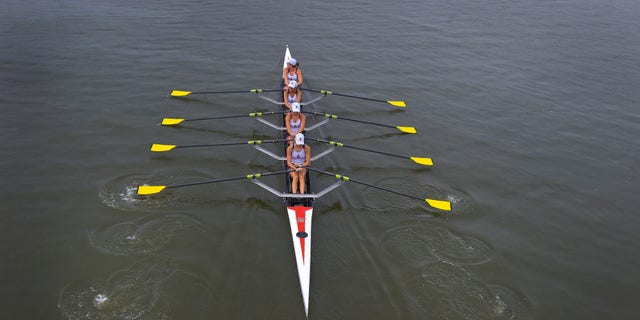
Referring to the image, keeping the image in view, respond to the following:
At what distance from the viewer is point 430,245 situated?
33.6ft

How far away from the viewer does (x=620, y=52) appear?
22109mm

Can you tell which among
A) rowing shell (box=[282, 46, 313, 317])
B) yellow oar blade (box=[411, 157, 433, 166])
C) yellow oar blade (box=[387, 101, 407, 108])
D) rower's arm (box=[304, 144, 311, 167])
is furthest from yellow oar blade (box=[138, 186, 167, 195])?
yellow oar blade (box=[387, 101, 407, 108])

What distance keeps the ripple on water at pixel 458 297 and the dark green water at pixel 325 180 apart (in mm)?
42

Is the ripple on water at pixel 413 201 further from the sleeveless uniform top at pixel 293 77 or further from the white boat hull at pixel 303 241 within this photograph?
the sleeveless uniform top at pixel 293 77

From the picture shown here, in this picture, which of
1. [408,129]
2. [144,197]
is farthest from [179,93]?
[408,129]

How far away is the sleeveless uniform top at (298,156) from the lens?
38.5 ft

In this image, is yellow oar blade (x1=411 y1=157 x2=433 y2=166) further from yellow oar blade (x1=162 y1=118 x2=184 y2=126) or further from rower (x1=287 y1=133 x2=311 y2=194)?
yellow oar blade (x1=162 y1=118 x2=184 y2=126)

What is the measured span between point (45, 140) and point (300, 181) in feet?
28.6

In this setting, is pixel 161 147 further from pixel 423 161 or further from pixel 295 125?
pixel 423 161

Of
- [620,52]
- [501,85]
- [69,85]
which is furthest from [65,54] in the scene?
[620,52]

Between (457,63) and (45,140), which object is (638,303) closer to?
(457,63)

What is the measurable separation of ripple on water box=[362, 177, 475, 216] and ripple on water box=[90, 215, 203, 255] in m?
4.93

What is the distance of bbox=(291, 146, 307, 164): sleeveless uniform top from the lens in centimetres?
1172

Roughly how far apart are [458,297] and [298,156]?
5.63 meters
